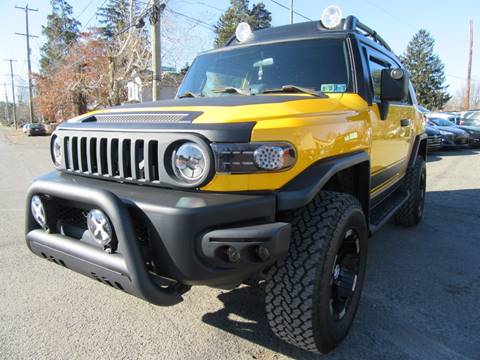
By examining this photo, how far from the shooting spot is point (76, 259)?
223 centimetres

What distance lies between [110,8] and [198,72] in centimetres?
5029

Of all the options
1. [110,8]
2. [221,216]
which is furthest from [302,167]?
[110,8]

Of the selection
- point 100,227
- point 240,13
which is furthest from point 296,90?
point 240,13

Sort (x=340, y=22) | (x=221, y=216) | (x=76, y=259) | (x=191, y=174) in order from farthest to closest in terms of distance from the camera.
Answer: (x=340, y=22), (x=76, y=259), (x=191, y=174), (x=221, y=216)

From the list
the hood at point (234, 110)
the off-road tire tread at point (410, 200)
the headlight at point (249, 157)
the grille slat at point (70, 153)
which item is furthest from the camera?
the off-road tire tread at point (410, 200)

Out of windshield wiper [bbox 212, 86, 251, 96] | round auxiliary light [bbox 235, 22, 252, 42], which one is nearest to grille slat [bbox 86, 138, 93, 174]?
windshield wiper [bbox 212, 86, 251, 96]

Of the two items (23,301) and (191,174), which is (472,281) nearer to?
(191,174)

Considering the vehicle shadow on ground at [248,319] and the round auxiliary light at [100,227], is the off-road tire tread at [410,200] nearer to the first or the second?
the vehicle shadow on ground at [248,319]

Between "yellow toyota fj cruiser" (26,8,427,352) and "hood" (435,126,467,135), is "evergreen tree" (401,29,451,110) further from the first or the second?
"yellow toyota fj cruiser" (26,8,427,352)

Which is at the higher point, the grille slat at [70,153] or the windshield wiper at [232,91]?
the windshield wiper at [232,91]

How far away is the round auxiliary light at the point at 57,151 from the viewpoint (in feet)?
9.18

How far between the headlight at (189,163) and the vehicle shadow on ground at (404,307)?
1.20 metres

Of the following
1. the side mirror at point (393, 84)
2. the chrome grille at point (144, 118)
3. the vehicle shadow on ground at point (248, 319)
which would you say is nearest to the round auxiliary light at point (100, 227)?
the chrome grille at point (144, 118)

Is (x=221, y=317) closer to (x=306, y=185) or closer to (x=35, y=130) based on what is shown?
(x=306, y=185)
